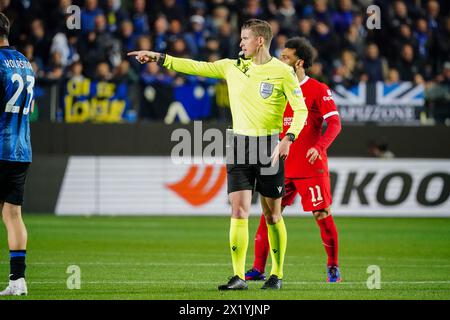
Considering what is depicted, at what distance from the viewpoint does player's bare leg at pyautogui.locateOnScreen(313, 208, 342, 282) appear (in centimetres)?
1067

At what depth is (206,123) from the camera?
20.6 m

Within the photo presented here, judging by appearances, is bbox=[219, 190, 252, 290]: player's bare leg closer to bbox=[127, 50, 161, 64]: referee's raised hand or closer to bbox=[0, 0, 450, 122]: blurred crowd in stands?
bbox=[127, 50, 161, 64]: referee's raised hand

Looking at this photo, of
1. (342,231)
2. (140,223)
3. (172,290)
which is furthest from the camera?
(140,223)

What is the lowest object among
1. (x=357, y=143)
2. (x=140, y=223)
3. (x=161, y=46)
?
(x=140, y=223)

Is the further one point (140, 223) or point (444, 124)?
point (444, 124)

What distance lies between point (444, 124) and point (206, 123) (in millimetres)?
5008

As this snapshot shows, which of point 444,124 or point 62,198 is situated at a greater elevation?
point 444,124

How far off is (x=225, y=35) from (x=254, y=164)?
1258 cm

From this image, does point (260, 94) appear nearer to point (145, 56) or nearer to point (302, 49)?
point (145, 56)

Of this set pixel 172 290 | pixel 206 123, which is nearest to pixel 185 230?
pixel 206 123

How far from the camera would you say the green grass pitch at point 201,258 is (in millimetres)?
9461

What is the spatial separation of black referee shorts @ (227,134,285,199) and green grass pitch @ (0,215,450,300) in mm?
990

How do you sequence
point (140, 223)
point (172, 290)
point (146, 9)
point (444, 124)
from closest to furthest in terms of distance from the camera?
point (172, 290) → point (140, 223) → point (444, 124) → point (146, 9)

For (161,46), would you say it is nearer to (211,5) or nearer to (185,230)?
(211,5)
